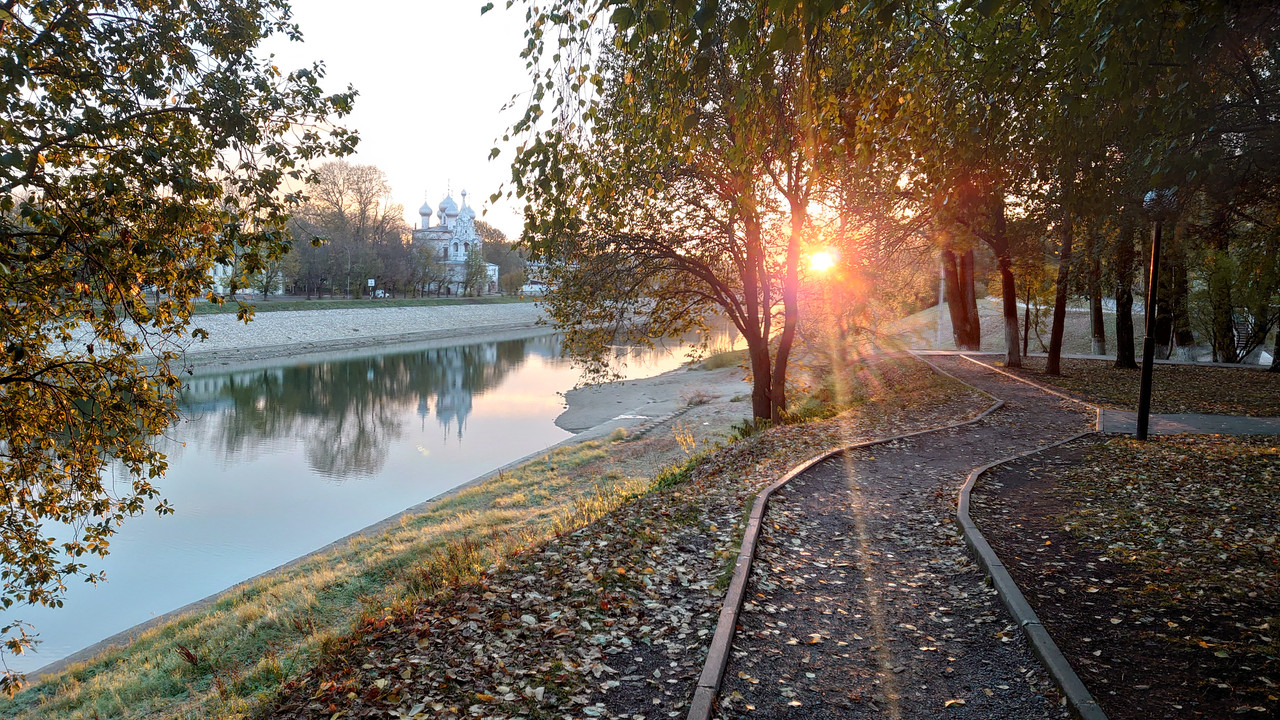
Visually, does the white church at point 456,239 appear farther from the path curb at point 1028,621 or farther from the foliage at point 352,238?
the path curb at point 1028,621

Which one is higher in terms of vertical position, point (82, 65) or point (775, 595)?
point (82, 65)

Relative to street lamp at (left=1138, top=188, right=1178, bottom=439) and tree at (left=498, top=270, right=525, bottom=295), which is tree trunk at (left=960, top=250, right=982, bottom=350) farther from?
tree at (left=498, top=270, right=525, bottom=295)

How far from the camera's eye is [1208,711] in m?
4.19

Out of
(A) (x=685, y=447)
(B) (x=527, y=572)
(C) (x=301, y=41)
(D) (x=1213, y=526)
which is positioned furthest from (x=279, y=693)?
(A) (x=685, y=447)

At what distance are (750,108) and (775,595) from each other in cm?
399

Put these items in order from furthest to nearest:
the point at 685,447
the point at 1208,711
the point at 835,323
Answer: the point at 835,323
the point at 685,447
the point at 1208,711

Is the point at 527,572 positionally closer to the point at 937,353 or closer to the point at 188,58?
the point at 188,58

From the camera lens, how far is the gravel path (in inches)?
181

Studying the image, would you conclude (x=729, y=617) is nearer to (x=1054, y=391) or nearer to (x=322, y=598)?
(x=322, y=598)

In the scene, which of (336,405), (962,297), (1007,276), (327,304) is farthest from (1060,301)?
(327,304)

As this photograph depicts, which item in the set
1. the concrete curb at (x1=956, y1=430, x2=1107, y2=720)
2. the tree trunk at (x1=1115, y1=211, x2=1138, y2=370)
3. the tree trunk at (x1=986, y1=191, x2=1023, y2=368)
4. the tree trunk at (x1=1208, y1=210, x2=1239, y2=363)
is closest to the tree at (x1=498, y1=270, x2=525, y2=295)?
the tree trunk at (x1=986, y1=191, x2=1023, y2=368)

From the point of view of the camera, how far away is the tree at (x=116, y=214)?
669cm

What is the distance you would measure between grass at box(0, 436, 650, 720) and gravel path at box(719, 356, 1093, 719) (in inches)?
121

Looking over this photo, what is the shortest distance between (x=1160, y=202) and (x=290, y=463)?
23153 millimetres
